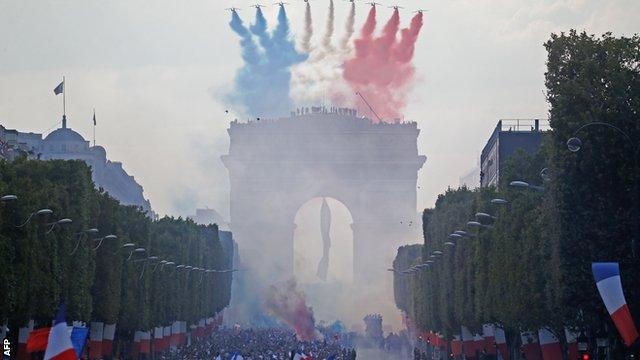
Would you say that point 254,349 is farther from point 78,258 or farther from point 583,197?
point 583,197

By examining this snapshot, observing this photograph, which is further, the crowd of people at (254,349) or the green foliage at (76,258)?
the crowd of people at (254,349)

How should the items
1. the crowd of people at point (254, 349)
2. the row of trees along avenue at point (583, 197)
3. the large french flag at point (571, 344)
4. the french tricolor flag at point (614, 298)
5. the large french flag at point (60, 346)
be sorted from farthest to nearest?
the crowd of people at point (254, 349)
the large french flag at point (571, 344)
the row of trees along avenue at point (583, 197)
the french tricolor flag at point (614, 298)
the large french flag at point (60, 346)

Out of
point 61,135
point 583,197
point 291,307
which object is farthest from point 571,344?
point 61,135

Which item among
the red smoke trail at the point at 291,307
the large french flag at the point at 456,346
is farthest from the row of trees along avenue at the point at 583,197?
the red smoke trail at the point at 291,307

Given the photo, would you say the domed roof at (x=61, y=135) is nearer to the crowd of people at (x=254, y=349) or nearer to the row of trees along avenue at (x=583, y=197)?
the crowd of people at (x=254, y=349)

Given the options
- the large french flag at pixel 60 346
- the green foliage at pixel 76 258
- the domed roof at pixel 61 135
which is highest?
the domed roof at pixel 61 135

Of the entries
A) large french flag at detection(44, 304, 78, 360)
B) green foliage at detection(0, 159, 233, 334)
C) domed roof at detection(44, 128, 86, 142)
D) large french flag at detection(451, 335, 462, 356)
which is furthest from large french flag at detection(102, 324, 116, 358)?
domed roof at detection(44, 128, 86, 142)

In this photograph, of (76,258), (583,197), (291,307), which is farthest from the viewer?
(291,307)
